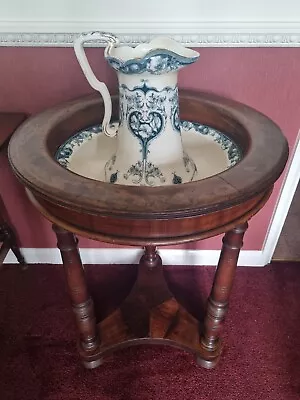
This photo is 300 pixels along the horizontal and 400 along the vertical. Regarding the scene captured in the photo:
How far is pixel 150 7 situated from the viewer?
83 cm

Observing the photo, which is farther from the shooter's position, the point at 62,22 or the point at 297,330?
the point at 297,330

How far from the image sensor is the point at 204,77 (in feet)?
3.00

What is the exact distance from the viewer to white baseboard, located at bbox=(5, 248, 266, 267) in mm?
1270

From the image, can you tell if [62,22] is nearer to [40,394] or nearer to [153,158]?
[153,158]

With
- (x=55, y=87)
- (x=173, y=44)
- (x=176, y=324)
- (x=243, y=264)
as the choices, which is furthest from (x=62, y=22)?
(x=243, y=264)

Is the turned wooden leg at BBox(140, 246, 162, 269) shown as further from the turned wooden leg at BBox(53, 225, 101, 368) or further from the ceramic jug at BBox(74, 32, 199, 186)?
the ceramic jug at BBox(74, 32, 199, 186)

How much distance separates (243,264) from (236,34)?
0.74 metres

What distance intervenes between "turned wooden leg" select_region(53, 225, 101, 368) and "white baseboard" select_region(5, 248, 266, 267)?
0.34 m

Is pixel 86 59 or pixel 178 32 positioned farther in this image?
pixel 178 32

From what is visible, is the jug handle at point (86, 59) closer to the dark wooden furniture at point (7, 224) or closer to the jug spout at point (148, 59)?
the jug spout at point (148, 59)

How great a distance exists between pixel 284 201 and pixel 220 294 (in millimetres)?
399

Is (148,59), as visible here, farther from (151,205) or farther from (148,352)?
(148,352)

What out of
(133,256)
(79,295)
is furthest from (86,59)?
(133,256)

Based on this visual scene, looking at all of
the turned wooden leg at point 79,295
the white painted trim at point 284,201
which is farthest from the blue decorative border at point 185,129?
the white painted trim at point 284,201
